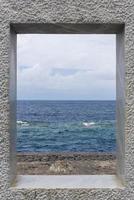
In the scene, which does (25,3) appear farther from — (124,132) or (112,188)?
(112,188)

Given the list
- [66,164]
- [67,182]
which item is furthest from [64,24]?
[66,164]

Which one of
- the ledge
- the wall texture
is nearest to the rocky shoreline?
the ledge

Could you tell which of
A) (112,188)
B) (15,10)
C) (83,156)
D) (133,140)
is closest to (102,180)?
(112,188)

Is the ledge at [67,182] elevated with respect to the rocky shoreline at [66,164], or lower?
elevated

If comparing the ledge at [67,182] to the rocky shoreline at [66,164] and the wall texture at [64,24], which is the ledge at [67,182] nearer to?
the wall texture at [64,24]

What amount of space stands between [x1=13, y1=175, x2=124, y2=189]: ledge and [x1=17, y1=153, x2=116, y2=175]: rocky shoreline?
11581mm

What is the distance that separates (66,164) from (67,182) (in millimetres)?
15475

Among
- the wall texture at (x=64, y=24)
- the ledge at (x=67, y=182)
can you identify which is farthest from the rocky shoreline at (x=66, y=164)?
the wall texture at (x=64, y=24)

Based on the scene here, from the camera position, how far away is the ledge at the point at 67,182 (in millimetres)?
2987

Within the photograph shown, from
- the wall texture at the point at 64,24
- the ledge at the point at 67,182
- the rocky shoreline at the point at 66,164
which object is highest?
the wall texture at the point at 64,24

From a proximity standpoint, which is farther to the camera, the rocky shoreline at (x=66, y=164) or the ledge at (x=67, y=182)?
the rocky shoreline at (x=66, y=164)

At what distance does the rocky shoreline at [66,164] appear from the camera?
16359 millimetres

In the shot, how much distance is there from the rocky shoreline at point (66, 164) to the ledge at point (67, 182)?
1158 centimetres

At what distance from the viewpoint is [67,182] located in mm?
3074
